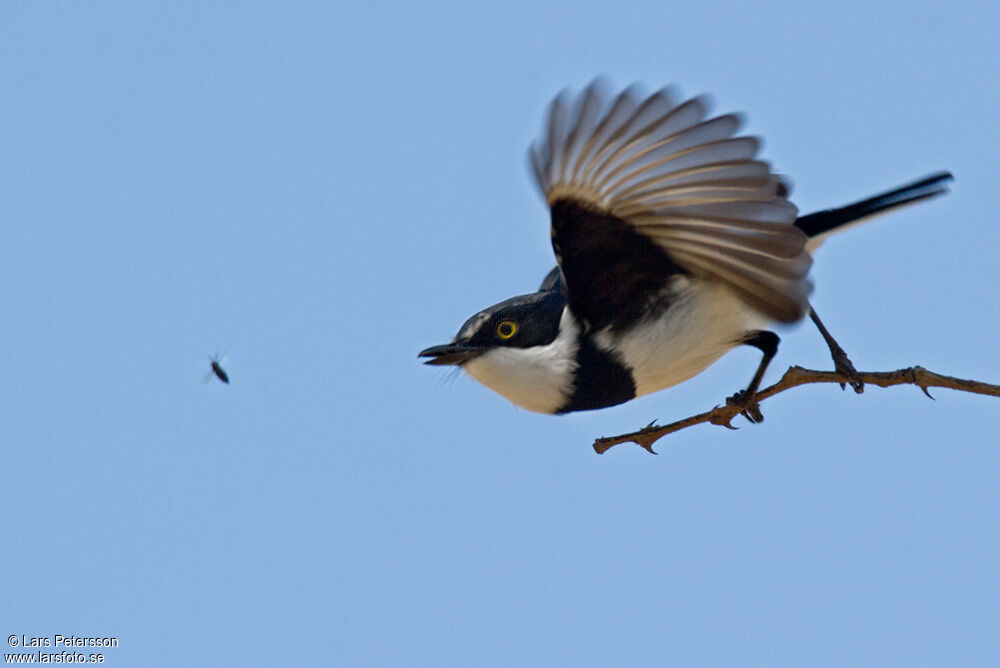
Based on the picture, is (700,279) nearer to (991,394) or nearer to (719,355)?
(719,355)

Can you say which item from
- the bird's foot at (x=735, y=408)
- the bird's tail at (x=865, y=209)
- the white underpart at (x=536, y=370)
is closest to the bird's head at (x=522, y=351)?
the white underpart at (x=536, y=370)

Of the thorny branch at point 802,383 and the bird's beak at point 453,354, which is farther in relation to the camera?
the bird's beak at point 453,354

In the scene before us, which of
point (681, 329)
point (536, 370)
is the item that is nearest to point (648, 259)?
point (681, 329)

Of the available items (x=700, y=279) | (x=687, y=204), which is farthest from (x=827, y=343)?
(x=687, y=204)

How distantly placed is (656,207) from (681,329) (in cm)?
Answer: 61

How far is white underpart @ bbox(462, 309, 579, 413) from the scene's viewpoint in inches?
203

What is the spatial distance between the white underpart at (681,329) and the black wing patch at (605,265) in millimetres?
65

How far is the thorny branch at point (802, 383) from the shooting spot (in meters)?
4.12

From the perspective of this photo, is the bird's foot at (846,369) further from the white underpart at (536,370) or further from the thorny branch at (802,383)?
the white underpart at (536,370)

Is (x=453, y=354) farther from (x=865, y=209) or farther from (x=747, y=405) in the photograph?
(x=865, y=209)

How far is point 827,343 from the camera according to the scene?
5562 mm

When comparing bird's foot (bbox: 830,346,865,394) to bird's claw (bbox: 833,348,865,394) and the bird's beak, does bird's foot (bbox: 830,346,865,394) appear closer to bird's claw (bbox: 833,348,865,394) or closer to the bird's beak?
bird's claw (bbox: 833,348,865,394)

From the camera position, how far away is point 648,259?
198 inches

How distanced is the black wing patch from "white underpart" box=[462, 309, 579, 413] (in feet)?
0.46
